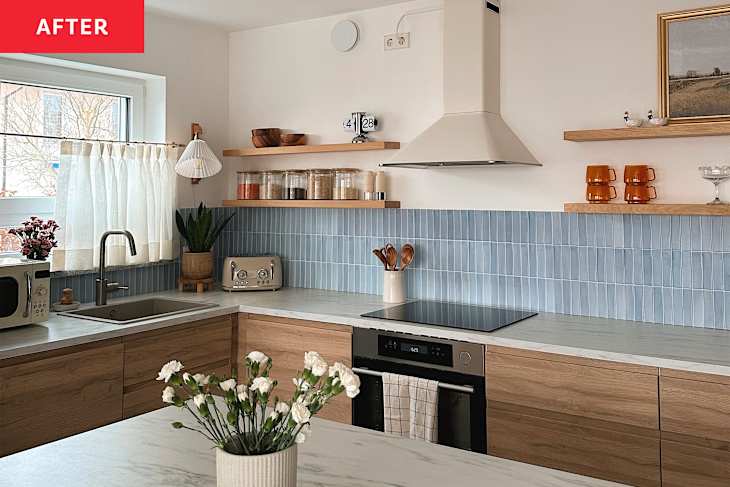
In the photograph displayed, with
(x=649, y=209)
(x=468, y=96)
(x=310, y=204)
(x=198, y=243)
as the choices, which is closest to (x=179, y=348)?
(x=198, y=243)

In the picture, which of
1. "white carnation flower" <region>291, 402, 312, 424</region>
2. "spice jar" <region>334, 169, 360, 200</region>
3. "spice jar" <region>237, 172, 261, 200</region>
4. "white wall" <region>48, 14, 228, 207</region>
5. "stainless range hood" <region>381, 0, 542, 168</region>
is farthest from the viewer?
"spice jar" <region>237, 172, 261, 200</region>

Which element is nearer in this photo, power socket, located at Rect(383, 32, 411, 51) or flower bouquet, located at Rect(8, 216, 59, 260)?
flower bouquet, located at Rect(8, 216, 59, 260)

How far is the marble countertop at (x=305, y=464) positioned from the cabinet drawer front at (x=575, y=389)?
43.9 inches

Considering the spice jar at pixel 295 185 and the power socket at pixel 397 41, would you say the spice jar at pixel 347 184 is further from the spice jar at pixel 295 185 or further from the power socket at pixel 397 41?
the power socket at pixel 397 41

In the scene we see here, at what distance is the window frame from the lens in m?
3.28

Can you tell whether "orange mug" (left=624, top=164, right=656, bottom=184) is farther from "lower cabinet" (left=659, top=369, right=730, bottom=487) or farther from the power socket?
the power socket

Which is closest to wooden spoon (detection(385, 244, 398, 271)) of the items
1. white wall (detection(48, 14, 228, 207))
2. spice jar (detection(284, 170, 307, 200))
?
spice jar (detection(284, 170, 307, 200))

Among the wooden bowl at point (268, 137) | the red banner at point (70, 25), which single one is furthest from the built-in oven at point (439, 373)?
the red banner at point (70, 25)

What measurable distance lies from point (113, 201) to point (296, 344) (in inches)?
50.4

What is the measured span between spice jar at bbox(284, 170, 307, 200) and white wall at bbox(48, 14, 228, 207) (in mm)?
590

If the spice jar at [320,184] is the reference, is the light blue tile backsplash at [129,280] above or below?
below

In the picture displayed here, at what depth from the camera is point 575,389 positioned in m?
2.50

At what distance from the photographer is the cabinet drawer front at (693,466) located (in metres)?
2.24

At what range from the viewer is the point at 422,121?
3520 mm
